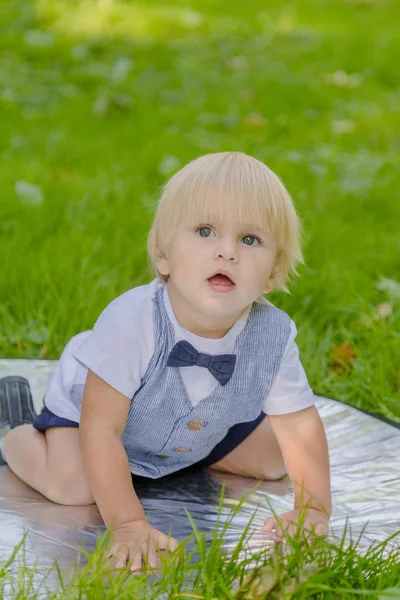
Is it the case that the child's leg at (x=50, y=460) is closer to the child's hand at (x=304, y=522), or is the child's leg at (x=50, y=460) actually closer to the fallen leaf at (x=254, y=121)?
the child's hand at (x=304, y=522)

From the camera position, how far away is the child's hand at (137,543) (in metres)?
1.48

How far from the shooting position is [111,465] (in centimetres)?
160

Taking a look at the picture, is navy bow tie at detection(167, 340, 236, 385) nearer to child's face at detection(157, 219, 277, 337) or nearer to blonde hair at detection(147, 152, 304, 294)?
child's face at detection(157, 219, 277, 337)

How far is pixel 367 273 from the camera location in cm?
293

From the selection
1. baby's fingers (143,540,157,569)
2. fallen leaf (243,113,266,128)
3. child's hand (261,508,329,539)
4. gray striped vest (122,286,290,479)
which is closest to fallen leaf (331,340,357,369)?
gray striped vest (122,286,290,479)

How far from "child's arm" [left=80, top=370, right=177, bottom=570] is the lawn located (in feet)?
1.29

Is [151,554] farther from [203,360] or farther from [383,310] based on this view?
[383,310]

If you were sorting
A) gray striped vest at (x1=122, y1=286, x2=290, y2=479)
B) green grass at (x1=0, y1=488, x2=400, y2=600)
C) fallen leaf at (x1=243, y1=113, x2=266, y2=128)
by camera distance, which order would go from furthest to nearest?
fallen leaf at (x1=243, y1=113, x2=266, y2=128)
gray striped vest at (x1=122, y1=286, x2=290, y2=479)
green grass at (x1=0, y1=488, x2=400, y2=600)

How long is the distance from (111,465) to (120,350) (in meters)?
0.19

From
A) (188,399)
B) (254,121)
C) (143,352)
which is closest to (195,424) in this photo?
(188,399)

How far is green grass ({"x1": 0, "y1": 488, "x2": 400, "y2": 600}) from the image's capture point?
1348 millimetres

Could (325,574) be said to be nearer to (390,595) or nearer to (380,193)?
(390,595)

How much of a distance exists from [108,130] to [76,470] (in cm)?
261

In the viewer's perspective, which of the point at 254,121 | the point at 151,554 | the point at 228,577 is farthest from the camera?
the point at 254,121
